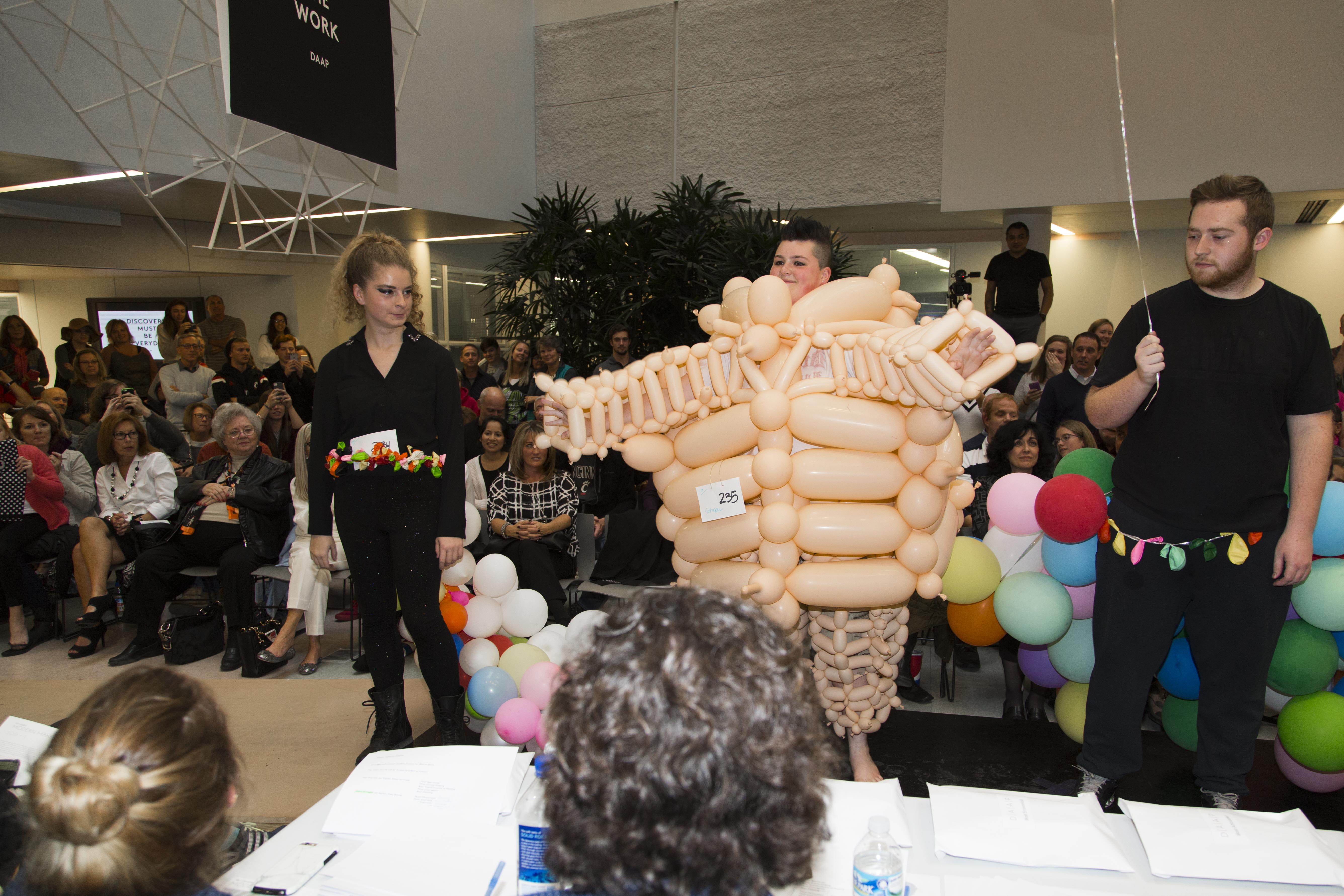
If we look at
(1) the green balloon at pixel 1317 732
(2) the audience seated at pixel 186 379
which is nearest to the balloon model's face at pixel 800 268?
(1) the green balloon at pixel 1317 732

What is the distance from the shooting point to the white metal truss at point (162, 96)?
415 centimetres

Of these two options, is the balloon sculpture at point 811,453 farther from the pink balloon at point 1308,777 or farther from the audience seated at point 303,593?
the audience seated at point 303,593

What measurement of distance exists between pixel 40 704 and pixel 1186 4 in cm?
748

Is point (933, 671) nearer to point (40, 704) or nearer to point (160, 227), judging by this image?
point (40, 704)

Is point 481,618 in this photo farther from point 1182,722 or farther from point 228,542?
point 1182,722

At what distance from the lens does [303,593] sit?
4.06 meters

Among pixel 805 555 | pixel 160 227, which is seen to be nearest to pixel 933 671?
pixel 805 555

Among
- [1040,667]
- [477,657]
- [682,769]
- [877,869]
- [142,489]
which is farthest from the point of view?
[142,489]

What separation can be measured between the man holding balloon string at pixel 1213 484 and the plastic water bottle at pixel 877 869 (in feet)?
3.95

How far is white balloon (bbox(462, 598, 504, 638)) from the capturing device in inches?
127

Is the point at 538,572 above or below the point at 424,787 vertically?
below

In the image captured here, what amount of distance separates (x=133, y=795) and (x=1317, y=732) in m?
2.76

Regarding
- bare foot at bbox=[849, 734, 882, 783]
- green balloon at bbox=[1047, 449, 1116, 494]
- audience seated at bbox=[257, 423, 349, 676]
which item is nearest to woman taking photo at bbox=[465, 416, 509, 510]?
audience seated at bbox=[257, 423, 349, 676]

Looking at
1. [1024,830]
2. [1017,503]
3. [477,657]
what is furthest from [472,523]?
[1024,830]
